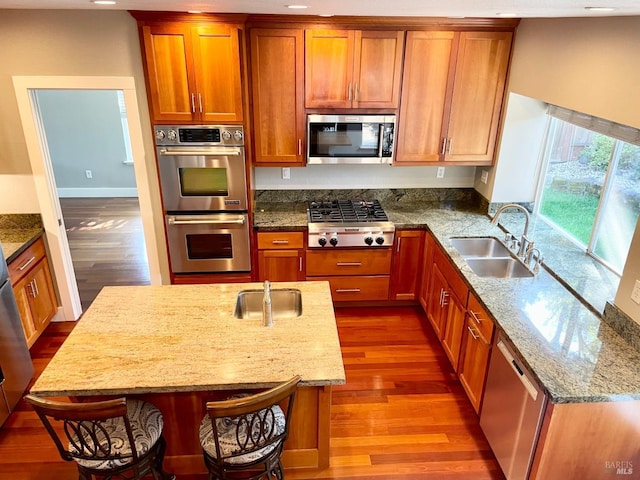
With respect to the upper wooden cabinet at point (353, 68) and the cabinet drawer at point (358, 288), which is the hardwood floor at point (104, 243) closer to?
the cabinet drawer at point (358, 288)

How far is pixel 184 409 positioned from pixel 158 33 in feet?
8.32

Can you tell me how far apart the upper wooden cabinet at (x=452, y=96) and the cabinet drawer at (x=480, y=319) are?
1.49 metres

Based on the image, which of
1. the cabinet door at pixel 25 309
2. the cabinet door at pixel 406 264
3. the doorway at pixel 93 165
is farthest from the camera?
the doorway at pixel 93 165

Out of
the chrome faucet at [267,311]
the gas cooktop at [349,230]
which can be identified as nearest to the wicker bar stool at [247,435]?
the chrome faucet at [267,311]

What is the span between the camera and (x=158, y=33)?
3305mm

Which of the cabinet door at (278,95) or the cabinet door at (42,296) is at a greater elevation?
the cabinet door at (278,95)

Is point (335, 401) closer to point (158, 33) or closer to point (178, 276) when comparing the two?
point (178, 276)

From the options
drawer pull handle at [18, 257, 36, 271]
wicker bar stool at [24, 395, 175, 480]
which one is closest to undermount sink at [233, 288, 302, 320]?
wicker bar stool at [24, 395, 175, 480]

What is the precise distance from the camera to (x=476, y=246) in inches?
144

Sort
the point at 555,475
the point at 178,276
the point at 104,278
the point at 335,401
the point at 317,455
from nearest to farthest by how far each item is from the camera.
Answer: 1. the point at 555,475
2. the point at 317,455
3. the point at 335,401
4. the point at 178,276
5. the point at 104,278

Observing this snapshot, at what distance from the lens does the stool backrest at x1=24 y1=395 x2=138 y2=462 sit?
1856 mm

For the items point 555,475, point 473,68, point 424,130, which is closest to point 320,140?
point 424,130

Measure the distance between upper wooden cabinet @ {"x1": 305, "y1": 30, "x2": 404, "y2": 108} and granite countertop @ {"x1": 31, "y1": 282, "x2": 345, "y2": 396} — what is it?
1.72 meters

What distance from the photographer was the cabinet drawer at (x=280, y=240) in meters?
3.94
